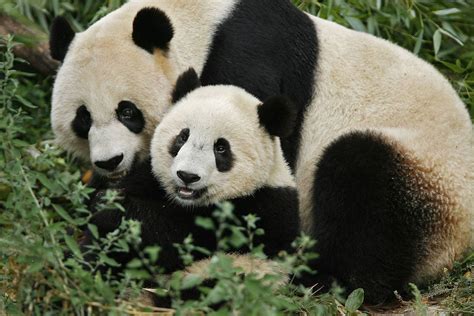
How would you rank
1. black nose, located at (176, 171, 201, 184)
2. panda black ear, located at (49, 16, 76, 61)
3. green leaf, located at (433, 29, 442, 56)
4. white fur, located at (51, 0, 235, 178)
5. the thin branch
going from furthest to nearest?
the thin branch < green leaf, located at (433, 29, 442, 56) < panda black ear, located at (49, 16, 76, 61) < white fur, located at (51, 0, 235, 178) < black nose, located at (176, 171, 201, 184)

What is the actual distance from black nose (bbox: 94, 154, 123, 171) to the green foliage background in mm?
198

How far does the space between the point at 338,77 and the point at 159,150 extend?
1.46 meters

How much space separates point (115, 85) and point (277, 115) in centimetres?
92

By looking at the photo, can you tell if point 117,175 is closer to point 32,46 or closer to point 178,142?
point 178,142

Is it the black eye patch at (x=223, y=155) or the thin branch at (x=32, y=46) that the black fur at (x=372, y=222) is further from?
the thin branch at (x=32, y=46)

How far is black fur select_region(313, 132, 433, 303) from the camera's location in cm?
489

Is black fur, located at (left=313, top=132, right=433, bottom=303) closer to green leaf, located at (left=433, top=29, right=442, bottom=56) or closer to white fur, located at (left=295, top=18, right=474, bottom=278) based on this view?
white fur, located at (left=295, top=18, right=474, bottom=278)

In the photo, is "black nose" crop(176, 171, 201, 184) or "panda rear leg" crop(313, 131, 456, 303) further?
"panda rear leg" crop(313, 131, 456, 303)

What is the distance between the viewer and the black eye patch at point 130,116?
15.7ft

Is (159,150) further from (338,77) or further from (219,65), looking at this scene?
(338,77)

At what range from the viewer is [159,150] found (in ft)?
14.8

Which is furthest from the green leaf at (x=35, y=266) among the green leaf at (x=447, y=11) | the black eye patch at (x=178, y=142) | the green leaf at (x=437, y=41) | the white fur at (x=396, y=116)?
the green leaf at (x=447, y=11)

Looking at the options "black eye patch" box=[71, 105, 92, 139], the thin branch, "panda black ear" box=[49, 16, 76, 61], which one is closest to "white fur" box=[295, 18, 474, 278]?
"black eye patch" box=[71, 105, 92, 139]

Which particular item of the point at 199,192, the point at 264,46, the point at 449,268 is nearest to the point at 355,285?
the point at 449,268
